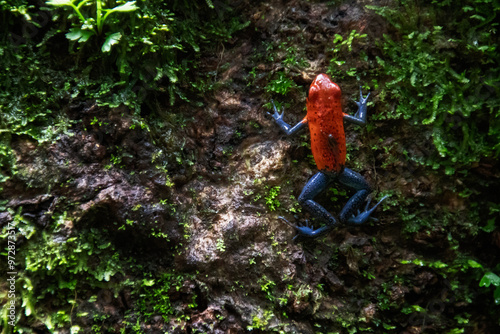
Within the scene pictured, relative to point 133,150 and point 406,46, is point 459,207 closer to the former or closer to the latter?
point 406,46

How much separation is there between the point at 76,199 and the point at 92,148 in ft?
1.40

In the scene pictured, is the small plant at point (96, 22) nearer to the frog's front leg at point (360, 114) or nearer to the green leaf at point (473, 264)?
the frog's front leg at point (360, 114)

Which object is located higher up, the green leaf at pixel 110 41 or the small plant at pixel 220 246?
the green leaf at pixel 110 41

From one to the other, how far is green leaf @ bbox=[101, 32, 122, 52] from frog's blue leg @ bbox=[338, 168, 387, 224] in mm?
2177

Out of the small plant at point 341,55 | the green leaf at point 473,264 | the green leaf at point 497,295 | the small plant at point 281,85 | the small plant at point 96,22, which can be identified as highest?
the small plant at point 96,22

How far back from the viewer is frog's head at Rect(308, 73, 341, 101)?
9.28ft

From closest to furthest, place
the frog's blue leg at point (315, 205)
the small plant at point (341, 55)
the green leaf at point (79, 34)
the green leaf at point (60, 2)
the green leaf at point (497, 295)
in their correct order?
the green leaf at point (60, 2)
the green leaf at point (79, 34)
the green leaf at point (497, 295)
the frog's blue leg at point (315, 205)
the small plant at point (341, 55)

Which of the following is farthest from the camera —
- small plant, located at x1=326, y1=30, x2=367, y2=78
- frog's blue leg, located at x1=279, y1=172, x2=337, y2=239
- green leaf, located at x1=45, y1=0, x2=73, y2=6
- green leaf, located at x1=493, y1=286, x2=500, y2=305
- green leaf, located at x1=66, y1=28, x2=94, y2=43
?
small plant, located at x1=326, y1=30, x2=367, y2=78

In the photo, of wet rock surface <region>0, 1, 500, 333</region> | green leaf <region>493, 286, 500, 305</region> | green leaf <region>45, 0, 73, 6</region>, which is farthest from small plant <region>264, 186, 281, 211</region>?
green leaf <region>45, 0, 73, 6</region>

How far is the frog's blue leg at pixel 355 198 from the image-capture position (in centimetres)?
295

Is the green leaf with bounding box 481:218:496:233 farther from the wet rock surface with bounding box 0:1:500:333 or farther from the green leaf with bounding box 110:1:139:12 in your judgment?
the green leaf with bounding box 110:1:139:12

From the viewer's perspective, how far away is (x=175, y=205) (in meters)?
2.85

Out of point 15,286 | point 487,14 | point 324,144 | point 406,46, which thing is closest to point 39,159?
point 15,286

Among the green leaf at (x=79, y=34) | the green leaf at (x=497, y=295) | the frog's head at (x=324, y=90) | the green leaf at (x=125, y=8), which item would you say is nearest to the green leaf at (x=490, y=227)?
the green leaf at (x=497, y=295)
